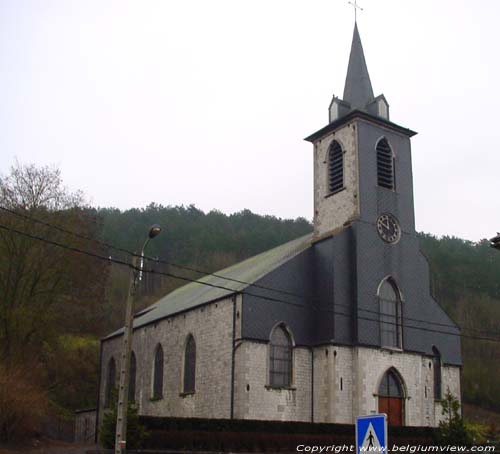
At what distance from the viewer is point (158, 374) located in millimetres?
38656

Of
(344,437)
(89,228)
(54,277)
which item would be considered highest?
(89,228)

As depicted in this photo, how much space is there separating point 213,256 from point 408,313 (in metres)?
47.4

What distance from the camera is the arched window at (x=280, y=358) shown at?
30641 mm

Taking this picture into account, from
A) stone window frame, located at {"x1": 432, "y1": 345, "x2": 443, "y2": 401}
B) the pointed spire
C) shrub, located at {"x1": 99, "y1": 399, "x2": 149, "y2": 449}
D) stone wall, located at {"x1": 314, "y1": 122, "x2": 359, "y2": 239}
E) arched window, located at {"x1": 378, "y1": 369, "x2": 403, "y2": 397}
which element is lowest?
shrub, located at {"x1": 99, "y1": 399, "x2": 149, "y2": 449}

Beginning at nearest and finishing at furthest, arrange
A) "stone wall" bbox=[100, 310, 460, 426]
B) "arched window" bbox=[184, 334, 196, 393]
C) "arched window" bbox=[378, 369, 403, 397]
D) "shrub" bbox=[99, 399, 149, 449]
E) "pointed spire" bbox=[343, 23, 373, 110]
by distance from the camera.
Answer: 1. "shrub" bbox=[99, 399, 149, 449]
2. "stone wall" bbox=[100, 310, 460, 426]
3. "arched window" bbox=[378, 369, 403, 397]
4. "arched window" bbox=[184, 334, 196, 393]
5. "pointed spire" bbox=[343, 23, 373, 110]

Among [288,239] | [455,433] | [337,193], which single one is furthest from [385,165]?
[288,239]

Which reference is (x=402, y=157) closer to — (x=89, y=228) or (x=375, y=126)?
(x=375, y=126)

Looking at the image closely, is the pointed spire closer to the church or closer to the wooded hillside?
the church

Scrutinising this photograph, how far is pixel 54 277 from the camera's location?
3575cm

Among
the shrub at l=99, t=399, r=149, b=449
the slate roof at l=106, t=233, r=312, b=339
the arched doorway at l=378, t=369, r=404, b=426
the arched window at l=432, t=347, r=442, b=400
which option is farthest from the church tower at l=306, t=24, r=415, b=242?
the shrub at l=99, t=399, r=149, b=449

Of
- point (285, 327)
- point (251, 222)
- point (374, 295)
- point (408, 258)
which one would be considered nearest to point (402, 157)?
point (408, 258)

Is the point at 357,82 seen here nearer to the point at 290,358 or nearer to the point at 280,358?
the point at 290,358

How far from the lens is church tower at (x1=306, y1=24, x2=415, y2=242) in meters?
34.0

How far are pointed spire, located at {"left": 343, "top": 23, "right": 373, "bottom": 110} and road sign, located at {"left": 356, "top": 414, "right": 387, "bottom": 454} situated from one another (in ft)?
95.2
